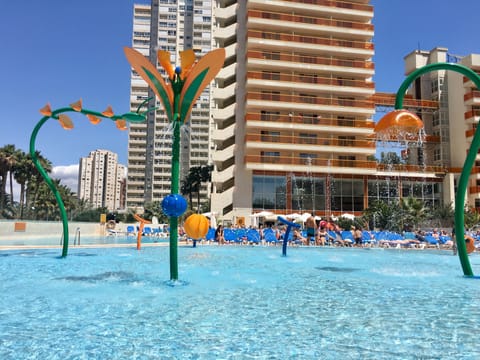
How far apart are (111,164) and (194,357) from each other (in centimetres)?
15292

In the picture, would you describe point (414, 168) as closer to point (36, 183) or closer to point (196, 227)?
point (196, 227)

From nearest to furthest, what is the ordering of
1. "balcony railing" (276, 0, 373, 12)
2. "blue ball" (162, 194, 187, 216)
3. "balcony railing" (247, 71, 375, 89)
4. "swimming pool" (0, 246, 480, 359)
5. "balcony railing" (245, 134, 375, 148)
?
1. "swimming pool" (0, 246, 480, 359)
2. "blue ball" (162, 194, 187, 216)
3. "balcony railing" (245, 134, 375, 148)
4. "balcony railing" (247, 71, 375, 89)
5. "balcony railing" (276, 0, 373, 12)

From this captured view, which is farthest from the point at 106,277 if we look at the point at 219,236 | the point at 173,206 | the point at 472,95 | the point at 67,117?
the point at 472,95

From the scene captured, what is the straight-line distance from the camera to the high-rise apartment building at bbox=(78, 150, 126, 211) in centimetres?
14750

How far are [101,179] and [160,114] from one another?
225ft

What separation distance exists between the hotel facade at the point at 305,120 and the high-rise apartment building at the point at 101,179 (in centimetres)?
11594

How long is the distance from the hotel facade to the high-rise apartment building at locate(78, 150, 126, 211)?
380 ft

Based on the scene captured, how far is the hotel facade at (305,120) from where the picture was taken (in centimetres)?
3875

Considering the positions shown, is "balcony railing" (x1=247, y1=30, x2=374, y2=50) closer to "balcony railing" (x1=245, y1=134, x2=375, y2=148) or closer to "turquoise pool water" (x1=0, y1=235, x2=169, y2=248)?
"balcony railing" (x1=245, y1=134, x2=375, y2=148)

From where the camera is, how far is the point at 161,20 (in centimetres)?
9369

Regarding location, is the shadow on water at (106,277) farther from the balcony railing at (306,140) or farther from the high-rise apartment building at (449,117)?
the high-rise apartment building at (449,117)

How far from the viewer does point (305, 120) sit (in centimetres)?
3984

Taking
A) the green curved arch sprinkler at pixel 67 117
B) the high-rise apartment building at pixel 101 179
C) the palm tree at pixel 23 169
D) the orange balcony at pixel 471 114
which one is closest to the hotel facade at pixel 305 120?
the orange balcony at pixel 471 114

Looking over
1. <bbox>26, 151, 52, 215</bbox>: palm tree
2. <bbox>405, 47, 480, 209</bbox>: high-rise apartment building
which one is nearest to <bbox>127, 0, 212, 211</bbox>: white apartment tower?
<bbox>26, 151, 52, 215</bbox>: palm tree
